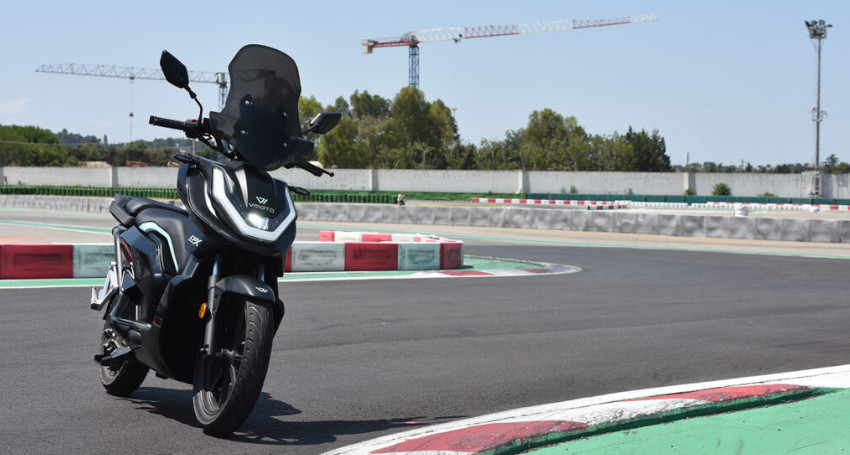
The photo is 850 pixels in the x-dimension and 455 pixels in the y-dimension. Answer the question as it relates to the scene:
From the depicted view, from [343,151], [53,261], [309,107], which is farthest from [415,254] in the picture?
[309,107]

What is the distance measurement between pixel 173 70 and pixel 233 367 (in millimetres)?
1565

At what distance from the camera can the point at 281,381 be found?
20.0 ft

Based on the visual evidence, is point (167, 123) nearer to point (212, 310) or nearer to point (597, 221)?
point (212, 310)

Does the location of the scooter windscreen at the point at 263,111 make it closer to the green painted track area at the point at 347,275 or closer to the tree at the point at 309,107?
the green painted track area at the point at 347,275

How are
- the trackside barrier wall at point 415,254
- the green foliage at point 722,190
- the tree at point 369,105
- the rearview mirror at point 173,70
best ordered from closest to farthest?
1. the rearview mirror at point 173,70
2. the trackside barrier wall at point 415,254
3. the green foliage at point 722,190
4. the tree at point 369,105

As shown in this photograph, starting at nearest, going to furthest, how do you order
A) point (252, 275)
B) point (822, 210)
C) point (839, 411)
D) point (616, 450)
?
point (616, 450) → point (252, 275) → point (839, 411) → point (822, 210)

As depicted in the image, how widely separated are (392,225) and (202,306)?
29.7m

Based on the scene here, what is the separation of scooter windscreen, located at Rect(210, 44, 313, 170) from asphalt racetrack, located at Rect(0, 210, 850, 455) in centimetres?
149

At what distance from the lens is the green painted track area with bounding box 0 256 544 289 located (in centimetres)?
1238

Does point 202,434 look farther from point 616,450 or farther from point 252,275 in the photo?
point 616,450

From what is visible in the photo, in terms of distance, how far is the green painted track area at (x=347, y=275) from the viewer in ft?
40.6

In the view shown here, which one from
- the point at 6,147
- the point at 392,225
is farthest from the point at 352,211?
the point at 6,147

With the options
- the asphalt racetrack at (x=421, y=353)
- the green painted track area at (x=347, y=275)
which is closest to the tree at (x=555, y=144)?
the green painted track area at (x=347, y=275)

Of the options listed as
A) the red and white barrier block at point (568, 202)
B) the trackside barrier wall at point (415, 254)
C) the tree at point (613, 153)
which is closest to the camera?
the trackside barrier wall at point (415, 254)
